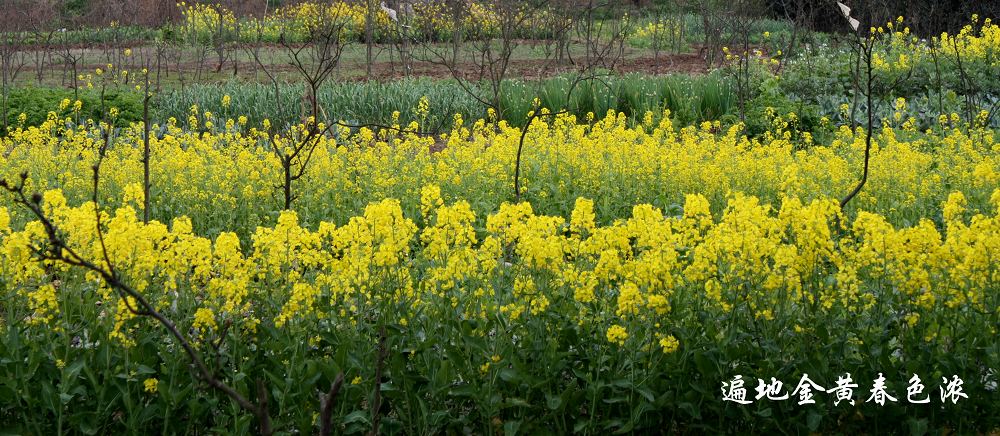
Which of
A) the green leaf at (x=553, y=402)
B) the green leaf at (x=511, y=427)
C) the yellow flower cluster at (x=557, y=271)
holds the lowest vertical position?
the green leaf at (x=511, y=427)

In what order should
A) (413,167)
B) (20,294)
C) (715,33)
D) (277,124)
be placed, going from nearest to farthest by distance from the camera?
1. (20,294)
2. (413,167)
3. (277,124)
4. (715,33)

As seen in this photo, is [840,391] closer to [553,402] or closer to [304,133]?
[553,402]

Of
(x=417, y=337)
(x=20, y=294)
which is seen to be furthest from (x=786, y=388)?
(x=20, y=294)

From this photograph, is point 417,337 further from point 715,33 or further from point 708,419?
point 715,33

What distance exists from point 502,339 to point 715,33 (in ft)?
42.7

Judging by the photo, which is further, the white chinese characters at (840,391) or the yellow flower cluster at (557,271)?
the yellow flower cluster at (557,271)

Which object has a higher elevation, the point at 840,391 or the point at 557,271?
the point at 557,271

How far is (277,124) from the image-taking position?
32.6ft

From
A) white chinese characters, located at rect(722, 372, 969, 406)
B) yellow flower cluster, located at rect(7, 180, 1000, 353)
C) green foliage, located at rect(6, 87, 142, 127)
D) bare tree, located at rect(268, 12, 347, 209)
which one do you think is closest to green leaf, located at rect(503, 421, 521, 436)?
yellow flower cluster, located at rect(7, 180, 1000, 353)

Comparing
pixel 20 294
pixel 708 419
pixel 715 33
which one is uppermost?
pixel 715 33

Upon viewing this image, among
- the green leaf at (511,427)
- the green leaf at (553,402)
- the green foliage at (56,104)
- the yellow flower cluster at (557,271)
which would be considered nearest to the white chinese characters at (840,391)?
the yellow flower cluster at (557,271)

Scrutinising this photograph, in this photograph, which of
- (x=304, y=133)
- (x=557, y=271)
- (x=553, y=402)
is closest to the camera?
(x=553, y=402)

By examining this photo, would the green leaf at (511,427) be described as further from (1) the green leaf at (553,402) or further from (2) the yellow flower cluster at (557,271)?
(2) the yellow flower cluster at (557,271)

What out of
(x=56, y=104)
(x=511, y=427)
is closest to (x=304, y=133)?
(x=56, y=104)
